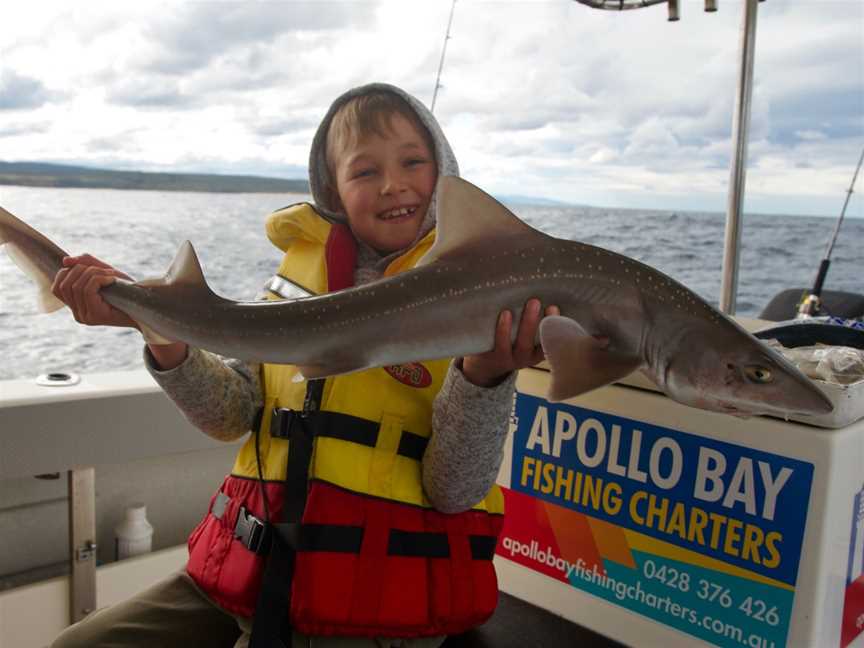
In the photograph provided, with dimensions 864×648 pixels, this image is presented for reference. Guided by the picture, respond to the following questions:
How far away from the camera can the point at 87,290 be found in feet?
3.51

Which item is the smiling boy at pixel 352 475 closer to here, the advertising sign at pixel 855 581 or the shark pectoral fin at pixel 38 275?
the shark pectoral fin at pixel 38 275

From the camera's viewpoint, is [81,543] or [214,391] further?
[81,543]

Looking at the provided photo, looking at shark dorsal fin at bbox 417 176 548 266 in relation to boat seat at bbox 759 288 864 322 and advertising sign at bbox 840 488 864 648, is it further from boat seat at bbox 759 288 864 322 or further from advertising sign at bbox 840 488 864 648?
boat seat at bbox 759 288 864 322

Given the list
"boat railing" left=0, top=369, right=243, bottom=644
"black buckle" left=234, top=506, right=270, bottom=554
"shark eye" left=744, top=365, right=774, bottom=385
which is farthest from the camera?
"boat railing" left=0, top=369, right=243, bottom=644

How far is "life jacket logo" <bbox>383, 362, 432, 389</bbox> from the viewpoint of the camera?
139cm

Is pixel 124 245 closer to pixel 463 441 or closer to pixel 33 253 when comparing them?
pixel 33 253

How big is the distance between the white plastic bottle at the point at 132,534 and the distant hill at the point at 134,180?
149 centimetres

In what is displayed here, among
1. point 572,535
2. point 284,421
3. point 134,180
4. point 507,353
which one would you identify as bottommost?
point 572,535

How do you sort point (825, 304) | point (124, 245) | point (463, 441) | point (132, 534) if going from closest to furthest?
point (463, 441), point (132, 534), point (825, 304), point (124, 245)

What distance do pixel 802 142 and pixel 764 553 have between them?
18559 mm

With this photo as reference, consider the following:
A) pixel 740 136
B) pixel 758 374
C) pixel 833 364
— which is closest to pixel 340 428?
pixel 758 374

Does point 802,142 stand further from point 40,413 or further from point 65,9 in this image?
point 40,413

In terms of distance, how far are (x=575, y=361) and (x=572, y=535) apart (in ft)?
2.83

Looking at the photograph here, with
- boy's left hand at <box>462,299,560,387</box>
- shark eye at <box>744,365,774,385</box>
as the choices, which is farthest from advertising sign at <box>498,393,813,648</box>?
shark eye at <box>744,365,774,385</box>
